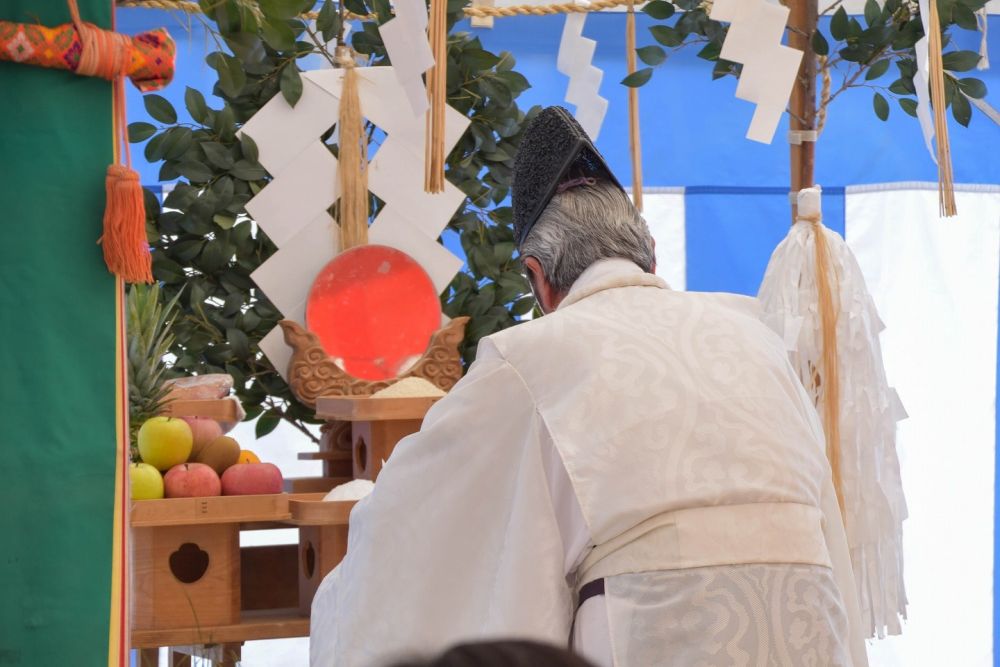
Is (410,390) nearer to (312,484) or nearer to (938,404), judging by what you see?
(312,484)

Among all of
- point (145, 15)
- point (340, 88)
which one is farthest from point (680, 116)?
point (145, 15)

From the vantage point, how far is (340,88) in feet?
8.21

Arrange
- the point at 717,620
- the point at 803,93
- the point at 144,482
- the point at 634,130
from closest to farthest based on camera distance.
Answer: the point at 717,620 → the point at 144,482 → the point at 634,130 → the point at 803,93

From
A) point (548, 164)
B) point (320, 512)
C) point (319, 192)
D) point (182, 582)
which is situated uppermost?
point (319, 192)

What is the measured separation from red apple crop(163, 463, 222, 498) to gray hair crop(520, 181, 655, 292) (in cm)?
71

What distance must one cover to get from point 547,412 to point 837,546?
43cm

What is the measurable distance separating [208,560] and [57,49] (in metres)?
0.90

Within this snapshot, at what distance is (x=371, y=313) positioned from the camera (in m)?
2.42

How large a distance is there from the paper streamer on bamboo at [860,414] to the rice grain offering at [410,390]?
607 millimetres

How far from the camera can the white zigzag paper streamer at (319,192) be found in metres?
2.45

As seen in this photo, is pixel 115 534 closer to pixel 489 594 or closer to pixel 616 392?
pixel 489 594

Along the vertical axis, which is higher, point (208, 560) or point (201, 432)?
point (201, 432)

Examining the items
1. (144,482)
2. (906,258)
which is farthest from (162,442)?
(906,258)

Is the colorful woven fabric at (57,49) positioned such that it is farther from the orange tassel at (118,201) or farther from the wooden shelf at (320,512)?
the wooden shelf at (320,512)
